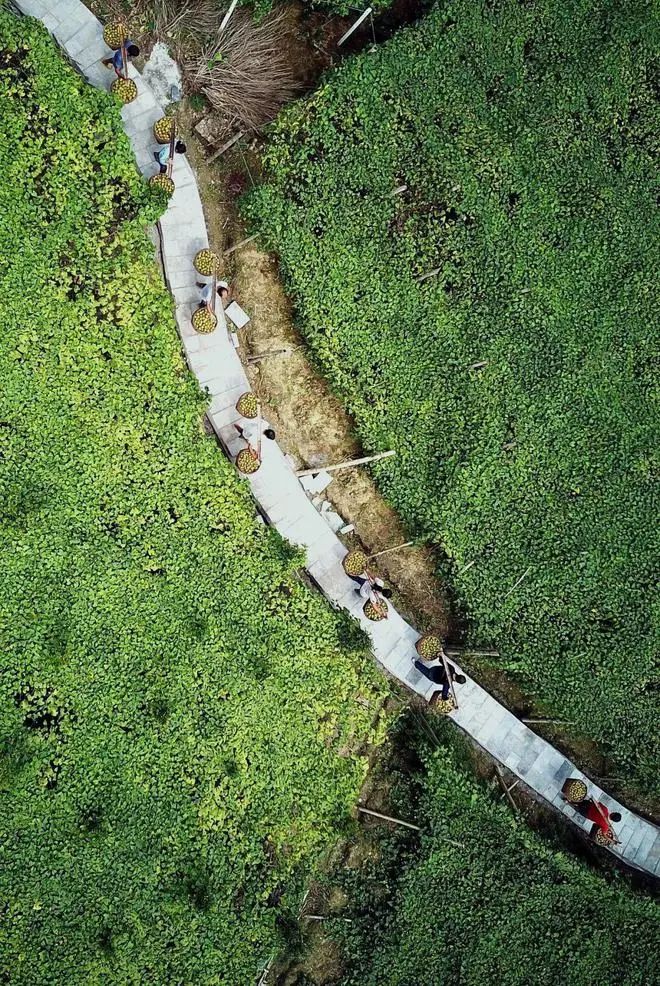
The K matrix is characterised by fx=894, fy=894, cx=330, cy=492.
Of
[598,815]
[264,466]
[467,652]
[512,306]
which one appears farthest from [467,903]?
[512,306]

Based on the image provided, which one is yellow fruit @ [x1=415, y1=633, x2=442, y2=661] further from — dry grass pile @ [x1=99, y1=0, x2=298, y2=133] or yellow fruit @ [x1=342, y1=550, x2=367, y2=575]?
dry grass pile @ [x1=99, y1=0, x2=298, y2=133]

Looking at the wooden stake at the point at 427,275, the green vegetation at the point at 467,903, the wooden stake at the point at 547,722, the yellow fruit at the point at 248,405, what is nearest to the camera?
the yellow fruit at the point at 248,405

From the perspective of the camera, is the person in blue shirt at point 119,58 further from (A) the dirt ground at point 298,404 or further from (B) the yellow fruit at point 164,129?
(A) the dirt ground at point 298,404

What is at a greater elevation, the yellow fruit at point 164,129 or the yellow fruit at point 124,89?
the yellow fruit at point 124,89

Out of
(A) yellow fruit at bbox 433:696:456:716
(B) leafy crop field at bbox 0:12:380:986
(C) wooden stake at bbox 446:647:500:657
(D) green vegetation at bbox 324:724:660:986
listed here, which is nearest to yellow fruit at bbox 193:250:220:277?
(B) leafy crop field at bbox 0:12:380:986

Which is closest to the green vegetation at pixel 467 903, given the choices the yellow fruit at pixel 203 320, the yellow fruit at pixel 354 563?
the yellow fruit at pixel 354 563

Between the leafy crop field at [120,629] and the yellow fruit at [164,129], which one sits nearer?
the leafy crop field at [120,629]

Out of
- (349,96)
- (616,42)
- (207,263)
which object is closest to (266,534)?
(207,263)
